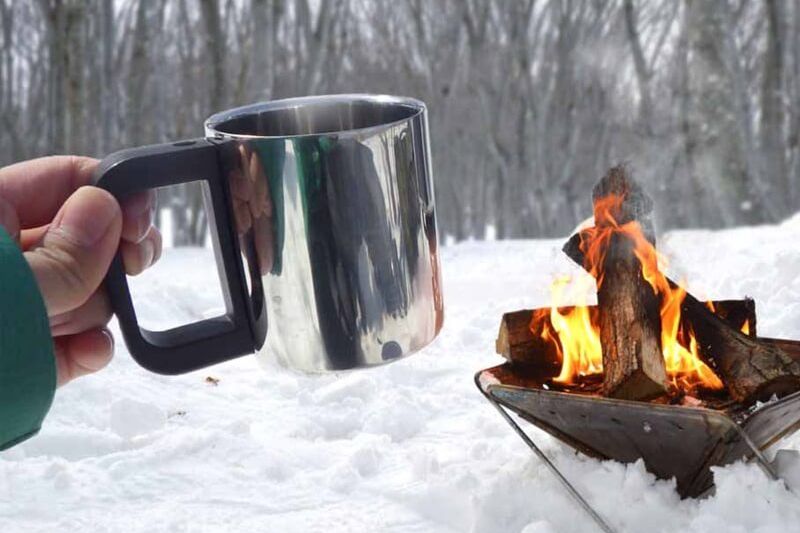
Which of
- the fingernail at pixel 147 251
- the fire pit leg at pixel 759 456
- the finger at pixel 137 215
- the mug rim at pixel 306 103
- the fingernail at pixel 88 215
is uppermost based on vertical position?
the mug rim at pixel 306 103

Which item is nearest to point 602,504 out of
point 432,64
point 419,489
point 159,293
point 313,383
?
point 419,489

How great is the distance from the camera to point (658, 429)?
2.17 m

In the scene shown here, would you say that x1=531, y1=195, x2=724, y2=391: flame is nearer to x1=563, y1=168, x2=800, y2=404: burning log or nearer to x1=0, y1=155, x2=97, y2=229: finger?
x1=563, y1=168, x2=800, y2=404: burning log

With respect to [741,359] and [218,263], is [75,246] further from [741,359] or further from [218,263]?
[741,359]

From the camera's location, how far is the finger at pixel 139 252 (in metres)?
1.90

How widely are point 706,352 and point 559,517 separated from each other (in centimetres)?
69

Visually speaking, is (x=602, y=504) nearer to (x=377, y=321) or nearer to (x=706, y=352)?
(x=706, y=352)

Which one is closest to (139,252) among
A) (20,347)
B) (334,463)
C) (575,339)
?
(20,347)

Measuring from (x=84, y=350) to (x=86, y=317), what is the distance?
0.12m

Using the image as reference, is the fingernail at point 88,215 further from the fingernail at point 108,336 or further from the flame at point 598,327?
the flame at point 598,327

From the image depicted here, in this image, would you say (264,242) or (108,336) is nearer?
(264,242)

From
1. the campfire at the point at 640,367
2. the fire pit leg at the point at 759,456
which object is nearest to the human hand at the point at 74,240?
the campfire at the point at 640,367

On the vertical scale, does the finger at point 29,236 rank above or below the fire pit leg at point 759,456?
above

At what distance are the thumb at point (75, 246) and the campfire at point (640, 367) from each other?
1085 millimetres
